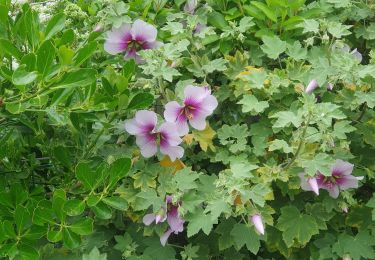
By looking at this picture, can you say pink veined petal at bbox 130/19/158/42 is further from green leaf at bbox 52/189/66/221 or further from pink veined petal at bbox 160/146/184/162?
green leaf at bbox 52/189/66/221

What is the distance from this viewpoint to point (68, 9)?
5.62 ft

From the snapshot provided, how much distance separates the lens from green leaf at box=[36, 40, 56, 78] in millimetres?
1018

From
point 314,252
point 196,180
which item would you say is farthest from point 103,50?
point 314,252

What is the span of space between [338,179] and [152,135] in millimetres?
508

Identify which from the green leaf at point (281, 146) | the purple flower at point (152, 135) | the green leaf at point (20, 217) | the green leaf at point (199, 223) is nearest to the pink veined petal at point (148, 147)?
the purple flower at point (152, 135)

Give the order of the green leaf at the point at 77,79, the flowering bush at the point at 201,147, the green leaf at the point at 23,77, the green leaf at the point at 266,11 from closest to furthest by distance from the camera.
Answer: the green leaf at the point at 23,77 < the green leaf at the point at 77,79 < the flowering bush at the point at 201,147 < the green leaf at the point at 266,11

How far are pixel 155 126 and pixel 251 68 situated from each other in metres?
0.33

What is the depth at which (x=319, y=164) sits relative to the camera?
137 cm

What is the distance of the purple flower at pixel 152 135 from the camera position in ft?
4.84

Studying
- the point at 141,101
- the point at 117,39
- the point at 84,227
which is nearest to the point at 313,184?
the point at 141,101

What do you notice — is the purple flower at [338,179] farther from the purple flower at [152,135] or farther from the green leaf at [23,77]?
the green leaf at [23,77]

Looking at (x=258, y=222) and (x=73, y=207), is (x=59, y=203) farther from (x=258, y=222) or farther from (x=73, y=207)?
(x=258, y=222)

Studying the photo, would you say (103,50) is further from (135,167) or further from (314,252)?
(314,252)

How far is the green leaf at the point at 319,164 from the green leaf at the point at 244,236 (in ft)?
0.75
